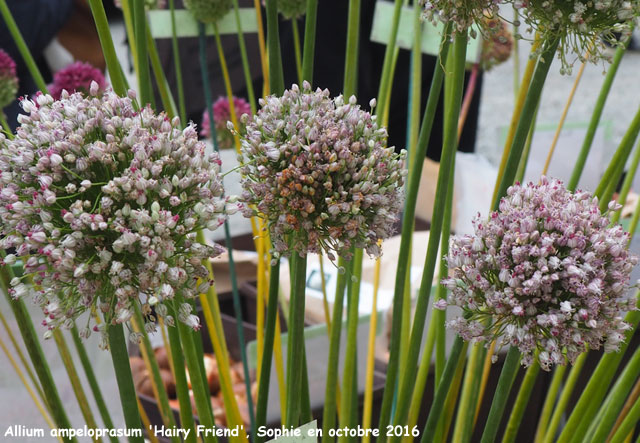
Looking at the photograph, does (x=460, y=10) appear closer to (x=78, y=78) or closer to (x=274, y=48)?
(x=274, y=48)

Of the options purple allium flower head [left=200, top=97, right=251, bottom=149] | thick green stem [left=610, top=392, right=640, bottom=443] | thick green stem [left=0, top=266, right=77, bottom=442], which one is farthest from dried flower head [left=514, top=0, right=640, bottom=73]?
purple allium flower head [left=200, top=97, right=251, bottom=149]

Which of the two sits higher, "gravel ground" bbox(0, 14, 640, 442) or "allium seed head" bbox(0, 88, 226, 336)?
"allium seed head" bbox(0, 88, 226, 336)

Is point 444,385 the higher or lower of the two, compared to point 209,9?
lower

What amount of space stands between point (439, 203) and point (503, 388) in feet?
0.41

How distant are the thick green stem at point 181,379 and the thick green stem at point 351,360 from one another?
14 centimetres

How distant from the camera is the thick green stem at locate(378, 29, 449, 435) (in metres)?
0.45

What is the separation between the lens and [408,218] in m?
0.49

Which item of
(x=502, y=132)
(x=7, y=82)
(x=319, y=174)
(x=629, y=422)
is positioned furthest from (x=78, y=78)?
(x=629, y=422)

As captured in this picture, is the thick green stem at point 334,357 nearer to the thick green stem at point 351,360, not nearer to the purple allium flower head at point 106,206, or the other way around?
the thick green stem at point 351,360

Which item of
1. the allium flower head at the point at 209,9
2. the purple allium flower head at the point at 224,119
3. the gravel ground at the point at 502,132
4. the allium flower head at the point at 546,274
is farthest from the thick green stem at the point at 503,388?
the purple allium flower head at the point at 224,119

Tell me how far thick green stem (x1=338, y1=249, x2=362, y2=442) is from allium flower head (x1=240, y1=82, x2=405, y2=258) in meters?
0.15

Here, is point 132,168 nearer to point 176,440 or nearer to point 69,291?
point 69,291

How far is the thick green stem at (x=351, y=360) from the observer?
55 cm

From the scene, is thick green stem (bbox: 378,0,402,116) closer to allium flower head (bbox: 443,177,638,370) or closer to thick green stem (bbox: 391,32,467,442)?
thick green stem (bbox: 391,32,467,442)
